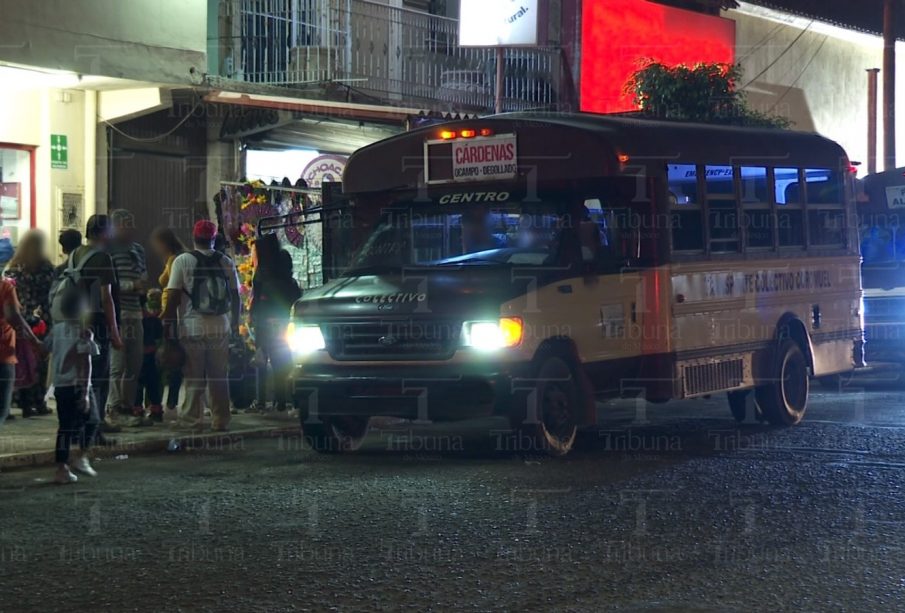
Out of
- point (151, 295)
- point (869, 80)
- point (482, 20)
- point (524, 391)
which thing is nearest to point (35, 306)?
point (151, 295)

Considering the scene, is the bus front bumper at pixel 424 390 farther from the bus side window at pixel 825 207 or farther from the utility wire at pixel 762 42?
the utility wire at pixel 762 42

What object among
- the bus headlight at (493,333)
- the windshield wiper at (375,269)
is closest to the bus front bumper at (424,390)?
the bus headlight at (493,333)

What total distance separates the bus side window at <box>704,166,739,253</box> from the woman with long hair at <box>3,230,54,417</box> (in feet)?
20.1

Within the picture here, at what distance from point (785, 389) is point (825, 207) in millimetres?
2150

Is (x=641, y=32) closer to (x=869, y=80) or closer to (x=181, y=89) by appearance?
(x=869, y=80)

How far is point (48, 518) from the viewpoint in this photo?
807 cm

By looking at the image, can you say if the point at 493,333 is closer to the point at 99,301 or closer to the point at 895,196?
the point at 99,301

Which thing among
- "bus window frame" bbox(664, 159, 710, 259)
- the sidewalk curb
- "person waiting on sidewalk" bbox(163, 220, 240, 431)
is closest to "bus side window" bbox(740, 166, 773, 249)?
"bus window frame" bbox(664, 159, 710, 259)

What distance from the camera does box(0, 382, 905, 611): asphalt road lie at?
619 cm

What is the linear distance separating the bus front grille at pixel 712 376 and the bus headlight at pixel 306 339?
3.22 meters

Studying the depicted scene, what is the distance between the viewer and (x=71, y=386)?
361 inches

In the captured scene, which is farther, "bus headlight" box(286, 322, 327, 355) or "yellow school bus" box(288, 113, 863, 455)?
"bus headlight" box(286, 322, 327, 355)

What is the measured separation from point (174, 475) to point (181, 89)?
6.75 metres

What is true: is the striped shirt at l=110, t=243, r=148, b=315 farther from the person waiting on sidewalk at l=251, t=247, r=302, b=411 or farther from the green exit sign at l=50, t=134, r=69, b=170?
the green exit sign at l=50, t=134, r=69, b=170
